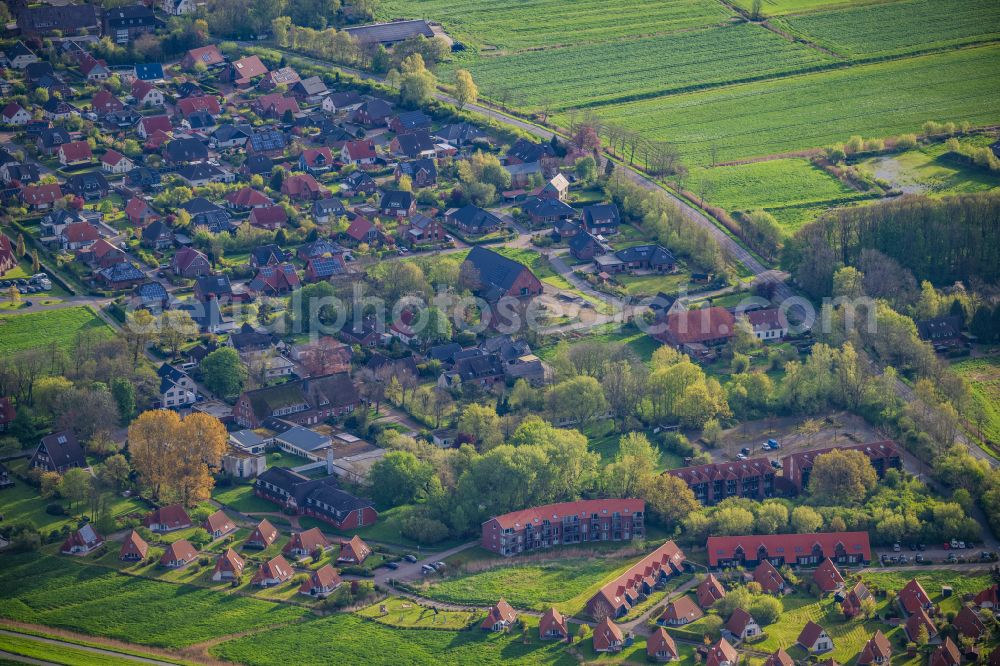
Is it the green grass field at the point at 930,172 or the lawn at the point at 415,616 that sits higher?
the green grass field at the point at 930,172

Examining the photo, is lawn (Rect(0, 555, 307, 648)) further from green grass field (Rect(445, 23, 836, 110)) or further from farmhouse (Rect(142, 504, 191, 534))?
green grass field (Rect(445, 23, 836, 110))

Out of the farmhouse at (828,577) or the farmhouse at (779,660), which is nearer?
the farmhouse at (779,660)

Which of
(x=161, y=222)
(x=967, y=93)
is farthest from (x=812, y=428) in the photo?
(x=967, y=93)

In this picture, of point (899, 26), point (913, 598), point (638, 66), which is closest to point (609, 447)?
point (913, 598)

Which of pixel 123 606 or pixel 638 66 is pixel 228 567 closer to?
pixel 123 606

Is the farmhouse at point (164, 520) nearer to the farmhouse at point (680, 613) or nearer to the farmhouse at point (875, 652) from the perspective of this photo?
the farmhouse at point (680, 613)

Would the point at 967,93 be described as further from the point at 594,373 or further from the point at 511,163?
the point at 594,373

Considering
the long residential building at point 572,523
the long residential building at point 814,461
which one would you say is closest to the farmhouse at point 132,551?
the long residential building at point 572,523
